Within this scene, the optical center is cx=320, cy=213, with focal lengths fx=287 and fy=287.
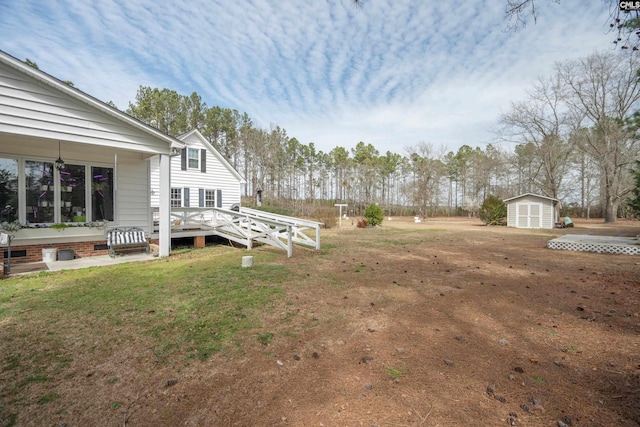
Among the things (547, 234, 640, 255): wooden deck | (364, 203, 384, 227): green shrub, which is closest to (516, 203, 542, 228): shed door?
(364, 203, 384, 227): green shrub

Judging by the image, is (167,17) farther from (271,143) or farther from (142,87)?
(271,143)

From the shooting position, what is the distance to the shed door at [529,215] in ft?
73.9

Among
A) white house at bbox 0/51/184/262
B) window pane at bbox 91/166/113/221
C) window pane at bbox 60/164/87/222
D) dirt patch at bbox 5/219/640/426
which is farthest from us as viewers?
window pane at bbox 91/166/113/221

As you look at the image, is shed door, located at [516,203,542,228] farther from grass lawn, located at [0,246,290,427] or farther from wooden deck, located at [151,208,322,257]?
grass lawn, located at [0,246,290,427]

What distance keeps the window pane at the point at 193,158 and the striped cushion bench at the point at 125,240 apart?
9.37 meters

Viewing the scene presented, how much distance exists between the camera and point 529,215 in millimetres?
22688

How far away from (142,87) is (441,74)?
2768 cm

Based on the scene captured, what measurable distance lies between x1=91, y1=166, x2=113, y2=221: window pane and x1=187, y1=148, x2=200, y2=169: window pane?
891 cm

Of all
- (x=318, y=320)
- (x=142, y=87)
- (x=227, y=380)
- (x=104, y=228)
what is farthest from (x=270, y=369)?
(x=142, y=87)

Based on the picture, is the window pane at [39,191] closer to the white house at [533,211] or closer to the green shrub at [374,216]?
the green shrub at [374,216]

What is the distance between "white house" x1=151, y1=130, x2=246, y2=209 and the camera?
55.8 feet

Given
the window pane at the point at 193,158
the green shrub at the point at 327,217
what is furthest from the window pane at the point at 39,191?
the green shrub at the point at 327,217

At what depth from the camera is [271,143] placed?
1371 inches

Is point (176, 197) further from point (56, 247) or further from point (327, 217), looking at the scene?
point (327, 217)
